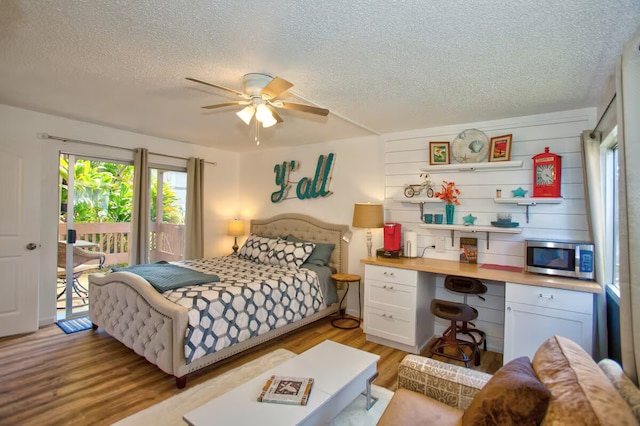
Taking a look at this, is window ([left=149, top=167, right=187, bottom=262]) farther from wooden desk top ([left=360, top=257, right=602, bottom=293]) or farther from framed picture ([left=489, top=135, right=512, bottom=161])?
framed picture ([left=489, top=135, right=512, bottom=161])

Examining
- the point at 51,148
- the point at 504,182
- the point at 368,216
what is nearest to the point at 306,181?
the point at 368,216

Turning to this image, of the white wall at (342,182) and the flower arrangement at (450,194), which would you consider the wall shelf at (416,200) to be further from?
the white wall at (342,182)

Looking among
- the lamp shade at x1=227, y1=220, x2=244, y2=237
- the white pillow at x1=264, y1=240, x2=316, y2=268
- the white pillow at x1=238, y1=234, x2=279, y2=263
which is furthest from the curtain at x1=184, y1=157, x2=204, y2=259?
the white pillow at x1=264, y1=240, x2=316, y2=268

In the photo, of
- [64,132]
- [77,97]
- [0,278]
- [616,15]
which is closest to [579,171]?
[616,15]

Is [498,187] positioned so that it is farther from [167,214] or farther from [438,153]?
[167,214]

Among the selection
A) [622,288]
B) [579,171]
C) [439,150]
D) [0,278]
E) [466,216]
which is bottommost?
[0,278]

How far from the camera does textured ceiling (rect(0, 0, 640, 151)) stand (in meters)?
1.66

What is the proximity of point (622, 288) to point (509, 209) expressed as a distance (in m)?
2.01

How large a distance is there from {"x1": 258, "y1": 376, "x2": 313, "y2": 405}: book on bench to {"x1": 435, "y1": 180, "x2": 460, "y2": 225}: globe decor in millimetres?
2388

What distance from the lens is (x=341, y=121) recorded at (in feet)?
12.0

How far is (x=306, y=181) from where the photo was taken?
4.92 m

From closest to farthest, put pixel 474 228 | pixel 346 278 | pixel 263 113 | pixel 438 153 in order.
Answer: pixel 263 113 → pixel 474 228 → pixel 438 153 → pixel 346 278

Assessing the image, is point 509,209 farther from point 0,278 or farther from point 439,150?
point 0,278

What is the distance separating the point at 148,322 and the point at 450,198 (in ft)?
10.5
